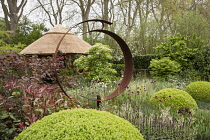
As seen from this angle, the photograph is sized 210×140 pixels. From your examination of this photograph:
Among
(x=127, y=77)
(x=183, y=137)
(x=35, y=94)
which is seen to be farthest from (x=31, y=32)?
(x=183, y=137)

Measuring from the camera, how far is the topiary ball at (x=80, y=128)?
1.67m

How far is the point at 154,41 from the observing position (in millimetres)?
14047

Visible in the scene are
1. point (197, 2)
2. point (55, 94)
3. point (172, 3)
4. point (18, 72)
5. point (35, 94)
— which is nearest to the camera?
point (35, 94)

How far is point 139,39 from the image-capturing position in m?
14.0

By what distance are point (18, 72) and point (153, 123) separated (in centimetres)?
367

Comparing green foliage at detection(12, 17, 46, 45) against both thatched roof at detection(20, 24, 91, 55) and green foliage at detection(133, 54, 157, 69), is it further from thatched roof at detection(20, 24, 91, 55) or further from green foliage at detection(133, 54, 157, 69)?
green foliage at detection(133, 54, 157, 69)

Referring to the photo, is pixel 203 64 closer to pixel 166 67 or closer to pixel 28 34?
pixel 166 67

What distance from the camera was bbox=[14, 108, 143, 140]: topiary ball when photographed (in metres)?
1.67

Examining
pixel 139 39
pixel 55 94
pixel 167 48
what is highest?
pixel 139 39

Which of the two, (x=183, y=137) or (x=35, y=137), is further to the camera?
(x=183, y=137)

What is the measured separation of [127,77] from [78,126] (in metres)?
3.48

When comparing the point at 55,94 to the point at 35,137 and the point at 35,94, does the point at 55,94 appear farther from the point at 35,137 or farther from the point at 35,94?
the point at 35,137

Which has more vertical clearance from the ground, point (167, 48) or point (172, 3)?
point (172, 3)

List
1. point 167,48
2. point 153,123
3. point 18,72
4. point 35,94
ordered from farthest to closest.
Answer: point 167,48 < point 18,72 < point 153,123 < point 35,94
